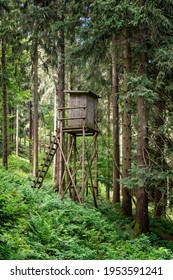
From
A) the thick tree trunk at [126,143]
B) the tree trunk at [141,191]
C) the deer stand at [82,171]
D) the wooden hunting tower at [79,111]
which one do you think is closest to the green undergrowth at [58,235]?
the tree trunk at [141,191]

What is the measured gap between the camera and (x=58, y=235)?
9133 mm

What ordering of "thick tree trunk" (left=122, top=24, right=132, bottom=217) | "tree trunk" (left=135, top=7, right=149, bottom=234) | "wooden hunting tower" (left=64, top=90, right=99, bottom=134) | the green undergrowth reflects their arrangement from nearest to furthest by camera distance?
the green undergrowth < "tree trunk" (left=135, top=7, right=149, bottom=234) < "thick tree trunk" (left=122, top=24, right=132, bottom=217) < "wooden hunting tower" (left=64, top=90, right=99, bottom=134)

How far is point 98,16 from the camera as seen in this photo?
1409cm

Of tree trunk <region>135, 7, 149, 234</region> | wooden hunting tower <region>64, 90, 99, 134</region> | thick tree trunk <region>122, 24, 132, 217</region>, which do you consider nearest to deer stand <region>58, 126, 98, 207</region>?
wooden hunting tower <region>64, 90, 99, 134</region>

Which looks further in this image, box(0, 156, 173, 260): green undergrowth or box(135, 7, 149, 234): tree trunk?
box(135, 7, 149, 234): tree trunk

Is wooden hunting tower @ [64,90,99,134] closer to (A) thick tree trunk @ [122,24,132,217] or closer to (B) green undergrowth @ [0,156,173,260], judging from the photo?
(A) thick tree trunk @ [122,24,132,217]

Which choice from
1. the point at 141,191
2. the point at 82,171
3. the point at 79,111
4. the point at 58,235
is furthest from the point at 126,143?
the point at 58,235

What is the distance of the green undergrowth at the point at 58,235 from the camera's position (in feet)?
20.3

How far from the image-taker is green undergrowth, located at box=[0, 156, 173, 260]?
6202 millimetres

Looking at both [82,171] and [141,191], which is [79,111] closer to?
[82,171]

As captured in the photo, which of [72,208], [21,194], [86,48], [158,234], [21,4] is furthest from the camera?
[21,4]
